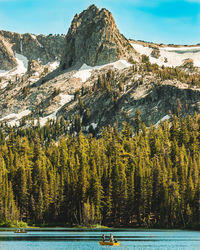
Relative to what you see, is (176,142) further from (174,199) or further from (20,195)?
(20,195)

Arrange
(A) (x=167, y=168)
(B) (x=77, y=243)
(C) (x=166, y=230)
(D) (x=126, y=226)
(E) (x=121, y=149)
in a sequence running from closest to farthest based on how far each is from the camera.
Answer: (B) (x=77, y=243), (C) (x=166, y=230), (D) (x=126, y=226), (A) (x=167, y=168), (E) (x=121, y=149)

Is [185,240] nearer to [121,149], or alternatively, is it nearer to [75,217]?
[75,217]

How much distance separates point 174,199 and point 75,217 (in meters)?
25.0

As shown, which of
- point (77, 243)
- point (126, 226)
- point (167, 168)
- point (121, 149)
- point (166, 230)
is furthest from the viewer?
point (121, 149)

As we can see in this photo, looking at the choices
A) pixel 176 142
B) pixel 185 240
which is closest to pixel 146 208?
pixel 185 240

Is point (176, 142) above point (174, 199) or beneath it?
above

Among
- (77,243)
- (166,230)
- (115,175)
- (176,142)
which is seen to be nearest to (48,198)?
(115,175)

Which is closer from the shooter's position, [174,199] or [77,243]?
[77,243]

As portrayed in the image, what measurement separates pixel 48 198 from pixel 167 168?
32.7 metres

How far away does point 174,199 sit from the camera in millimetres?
125062

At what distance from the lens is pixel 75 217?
424ft

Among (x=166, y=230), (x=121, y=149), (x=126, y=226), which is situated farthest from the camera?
(x=121, y=149)

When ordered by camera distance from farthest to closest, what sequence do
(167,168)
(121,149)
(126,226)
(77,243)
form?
1. (121,149)
2. (167,168)
3. (126,226)
4. (77,243)

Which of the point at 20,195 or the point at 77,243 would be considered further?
the point at 20,195
